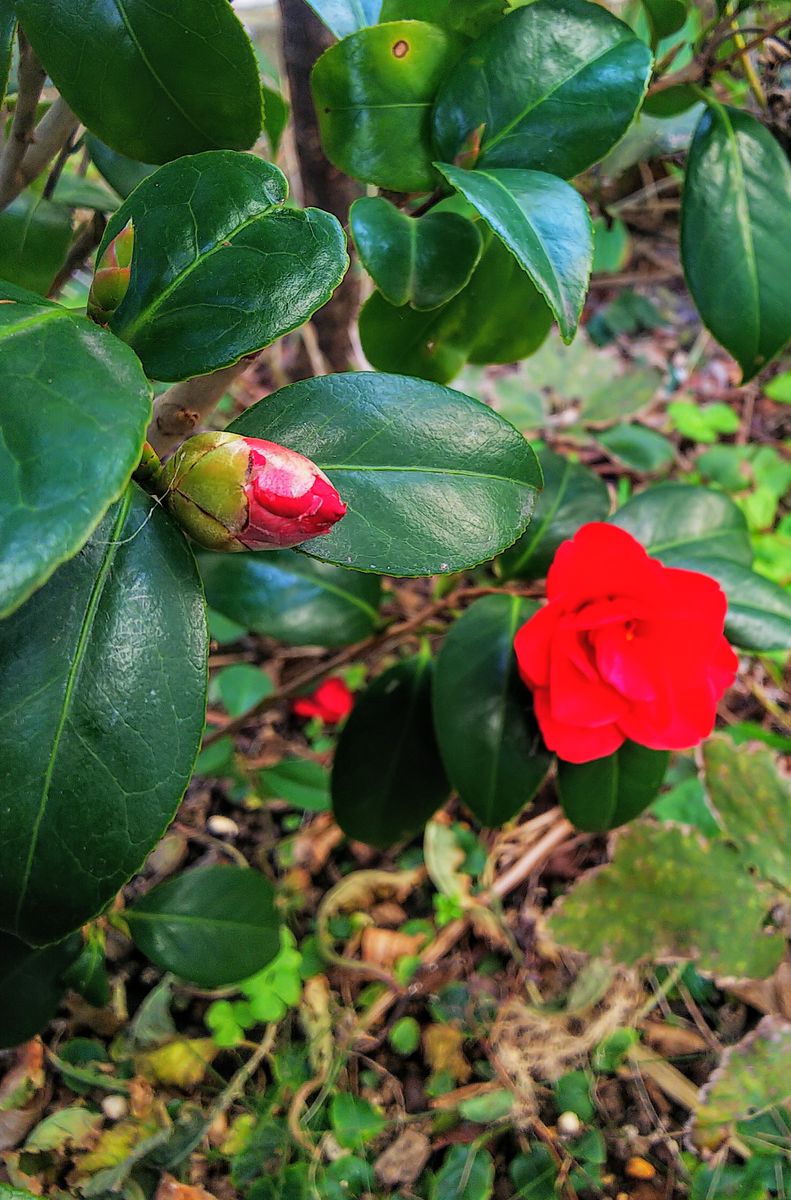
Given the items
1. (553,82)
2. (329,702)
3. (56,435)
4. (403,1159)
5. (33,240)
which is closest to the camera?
(56,435)

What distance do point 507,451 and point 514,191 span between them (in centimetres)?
16

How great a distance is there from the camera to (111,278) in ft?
1.56

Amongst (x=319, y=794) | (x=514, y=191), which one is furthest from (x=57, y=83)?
(x=319, y=794)

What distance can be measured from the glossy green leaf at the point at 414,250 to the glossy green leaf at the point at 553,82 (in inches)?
2.0

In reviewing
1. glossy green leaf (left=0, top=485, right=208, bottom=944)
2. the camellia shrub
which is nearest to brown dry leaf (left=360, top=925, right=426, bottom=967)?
the camellia shrub

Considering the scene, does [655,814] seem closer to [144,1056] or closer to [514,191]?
[144,1056]

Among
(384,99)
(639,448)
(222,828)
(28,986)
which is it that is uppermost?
(384,99)

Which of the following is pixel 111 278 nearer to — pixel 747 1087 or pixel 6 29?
pixel 6 29

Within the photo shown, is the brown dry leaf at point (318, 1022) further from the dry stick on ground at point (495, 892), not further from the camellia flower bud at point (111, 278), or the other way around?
the camellia flower bud at point (111, 278)

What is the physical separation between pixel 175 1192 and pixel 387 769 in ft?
1.51

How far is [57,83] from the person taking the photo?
49 centimetres

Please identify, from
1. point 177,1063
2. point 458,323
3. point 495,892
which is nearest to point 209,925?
point 177,1063

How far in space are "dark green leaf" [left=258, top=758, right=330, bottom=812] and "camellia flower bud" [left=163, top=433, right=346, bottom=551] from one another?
31.6 inches

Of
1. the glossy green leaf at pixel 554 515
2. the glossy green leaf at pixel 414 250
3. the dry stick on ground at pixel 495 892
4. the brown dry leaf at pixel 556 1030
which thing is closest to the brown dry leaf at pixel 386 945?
the dry stick on ground at pixel 495 892
